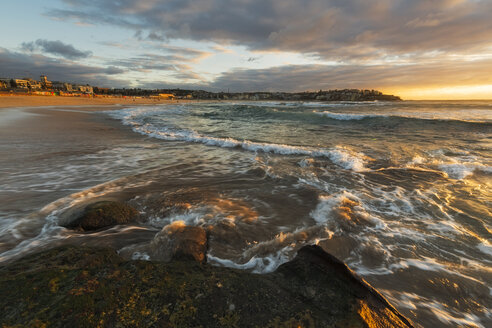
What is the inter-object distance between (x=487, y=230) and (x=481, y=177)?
11.5 feet

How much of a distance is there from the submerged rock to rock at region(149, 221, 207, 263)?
0.57 meters

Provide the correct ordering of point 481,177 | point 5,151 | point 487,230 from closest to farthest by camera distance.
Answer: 1. point 487,230
2. point 481,177
3. point 5,151

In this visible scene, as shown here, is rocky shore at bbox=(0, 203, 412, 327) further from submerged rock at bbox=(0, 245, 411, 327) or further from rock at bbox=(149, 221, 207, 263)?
rock at bbox=(149, 221, 207, 263)

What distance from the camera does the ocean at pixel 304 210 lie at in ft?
9.45

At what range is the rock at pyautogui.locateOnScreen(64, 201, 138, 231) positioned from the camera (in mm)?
3637

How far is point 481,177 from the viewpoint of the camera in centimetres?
617

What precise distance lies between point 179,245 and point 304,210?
2634 millimetres

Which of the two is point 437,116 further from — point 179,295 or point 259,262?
point 179,295

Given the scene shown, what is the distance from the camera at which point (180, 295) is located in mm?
1686

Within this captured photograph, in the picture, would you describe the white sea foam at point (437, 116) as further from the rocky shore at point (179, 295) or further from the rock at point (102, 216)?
the rock at point (102, 216)

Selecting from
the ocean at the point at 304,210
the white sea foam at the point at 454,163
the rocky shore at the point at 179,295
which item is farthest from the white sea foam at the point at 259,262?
the white sea foam at the point at 454,163

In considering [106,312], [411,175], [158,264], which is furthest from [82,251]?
[411,175]

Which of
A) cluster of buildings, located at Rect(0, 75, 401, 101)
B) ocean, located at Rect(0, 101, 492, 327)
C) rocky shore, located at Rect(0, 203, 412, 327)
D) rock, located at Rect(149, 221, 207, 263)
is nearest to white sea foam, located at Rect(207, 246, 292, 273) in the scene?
ocean, located at Rect(0, 101, 492, 327)

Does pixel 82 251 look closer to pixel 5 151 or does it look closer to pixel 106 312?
pixel 106 312
